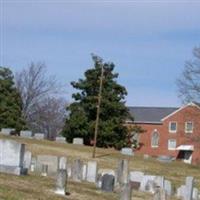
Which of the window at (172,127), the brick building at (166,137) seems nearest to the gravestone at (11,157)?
the brick building at (166,137)

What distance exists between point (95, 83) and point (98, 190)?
38.7 m

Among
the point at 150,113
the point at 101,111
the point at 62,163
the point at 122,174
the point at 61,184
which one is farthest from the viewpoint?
the point at 150,113

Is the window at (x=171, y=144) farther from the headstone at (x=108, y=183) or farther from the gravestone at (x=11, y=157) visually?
the gravestone at (x=11, y=157)

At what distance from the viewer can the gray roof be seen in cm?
9175

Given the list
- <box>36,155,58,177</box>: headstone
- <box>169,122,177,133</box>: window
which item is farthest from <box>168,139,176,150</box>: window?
<box>36,155,58,177</box>: headstone

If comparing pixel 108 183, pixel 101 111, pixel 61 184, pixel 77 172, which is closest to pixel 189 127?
pixel 101 111

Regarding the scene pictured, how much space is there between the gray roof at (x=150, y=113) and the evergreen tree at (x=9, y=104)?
3253cm

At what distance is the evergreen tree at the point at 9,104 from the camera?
193 feet

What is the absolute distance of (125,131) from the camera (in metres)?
57.8

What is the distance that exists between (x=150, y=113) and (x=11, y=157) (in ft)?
252

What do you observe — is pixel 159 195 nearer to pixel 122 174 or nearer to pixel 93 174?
pixel 122 174

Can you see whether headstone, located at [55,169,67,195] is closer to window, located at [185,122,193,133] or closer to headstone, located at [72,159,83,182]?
headstone, located at [72,159,83,182]

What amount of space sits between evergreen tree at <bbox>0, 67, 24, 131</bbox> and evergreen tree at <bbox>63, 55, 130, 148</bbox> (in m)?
4.34

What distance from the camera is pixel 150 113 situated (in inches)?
3706
